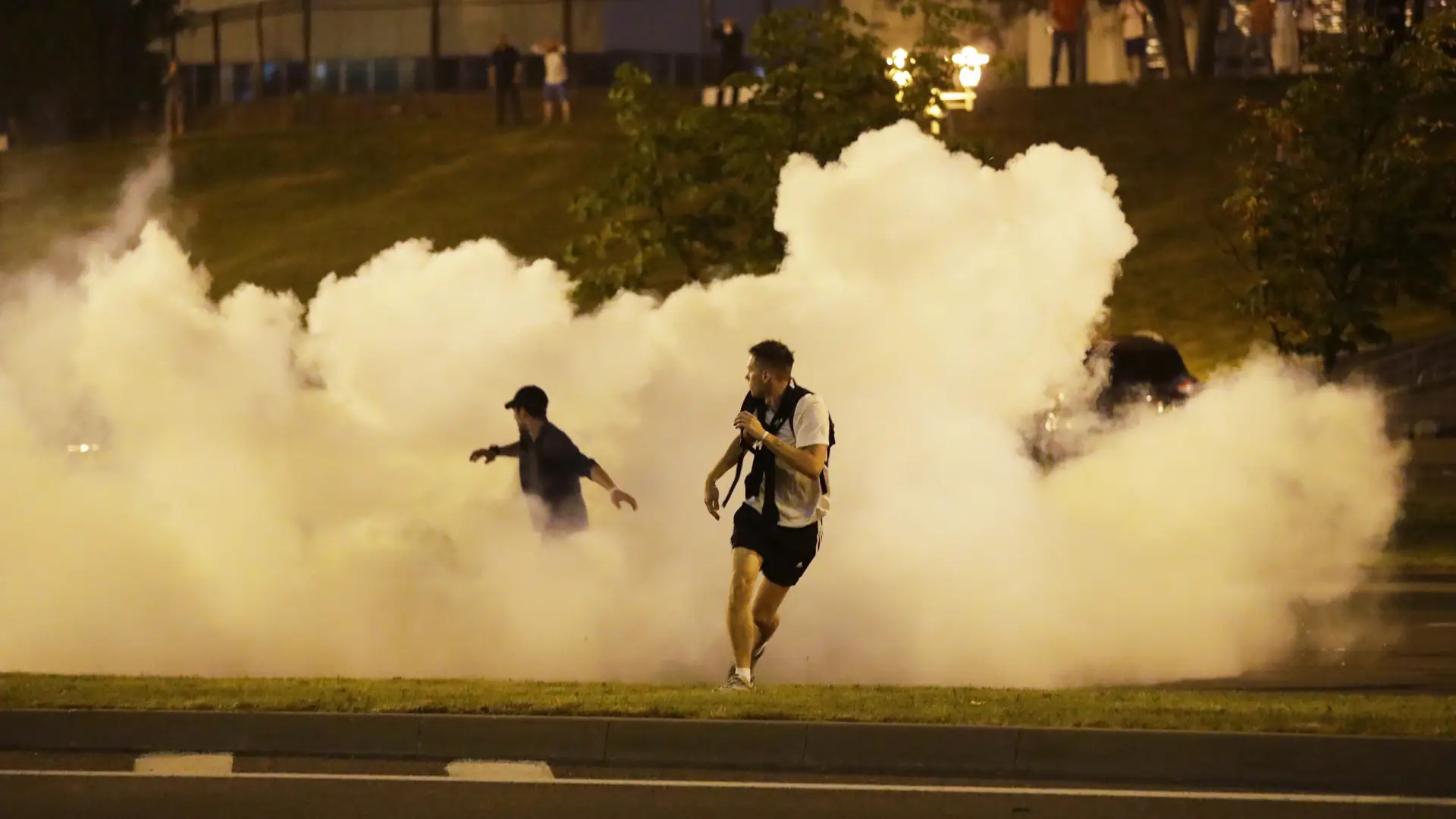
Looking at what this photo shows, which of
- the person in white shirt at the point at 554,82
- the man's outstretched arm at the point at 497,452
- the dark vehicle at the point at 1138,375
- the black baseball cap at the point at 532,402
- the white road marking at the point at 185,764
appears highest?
the person in white shirt at the point at 554,82

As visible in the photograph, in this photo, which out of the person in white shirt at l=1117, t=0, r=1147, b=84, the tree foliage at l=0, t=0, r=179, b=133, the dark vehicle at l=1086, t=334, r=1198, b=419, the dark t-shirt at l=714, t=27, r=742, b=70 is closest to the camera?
the dark vehicle at l=1086, t=334, r=1198, b=419

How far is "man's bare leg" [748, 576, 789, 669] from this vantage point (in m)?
10.6

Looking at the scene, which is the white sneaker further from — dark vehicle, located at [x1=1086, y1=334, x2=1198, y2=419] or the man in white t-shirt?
dark vehicle, located at [x1=1086, y1=334, x2=1198, y2=419]

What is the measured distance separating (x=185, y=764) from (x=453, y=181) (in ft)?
101

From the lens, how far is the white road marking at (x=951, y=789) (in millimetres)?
8180

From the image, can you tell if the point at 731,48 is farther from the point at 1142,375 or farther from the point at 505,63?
the point at 1142,375

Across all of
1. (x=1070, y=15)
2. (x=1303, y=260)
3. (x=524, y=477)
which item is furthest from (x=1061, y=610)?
(x=1070, y=15)

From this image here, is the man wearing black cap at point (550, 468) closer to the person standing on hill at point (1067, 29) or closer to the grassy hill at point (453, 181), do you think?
the grassy hill at point (453, 181)

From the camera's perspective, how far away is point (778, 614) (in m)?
12.0

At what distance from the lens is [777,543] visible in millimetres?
10445

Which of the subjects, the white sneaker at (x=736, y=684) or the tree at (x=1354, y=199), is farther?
the tree at (x=1354, y=199)

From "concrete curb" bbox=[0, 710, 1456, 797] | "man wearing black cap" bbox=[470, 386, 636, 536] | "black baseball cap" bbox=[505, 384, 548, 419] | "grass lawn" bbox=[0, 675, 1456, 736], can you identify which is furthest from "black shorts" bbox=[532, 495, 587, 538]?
"concrete curb" bbox=[0, 710, 1456, 797]

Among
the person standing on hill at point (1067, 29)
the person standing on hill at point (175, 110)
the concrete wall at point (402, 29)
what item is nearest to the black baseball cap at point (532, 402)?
the person standing on hill at point (1067, 29)

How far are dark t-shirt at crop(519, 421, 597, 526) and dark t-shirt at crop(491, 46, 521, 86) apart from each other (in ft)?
87.9
